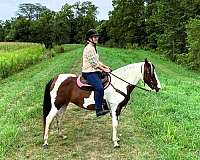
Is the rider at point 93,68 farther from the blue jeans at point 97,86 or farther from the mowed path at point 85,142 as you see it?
the mowed path at point 85,142

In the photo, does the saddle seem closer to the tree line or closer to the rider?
the rider

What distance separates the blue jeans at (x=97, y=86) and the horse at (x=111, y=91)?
8.1 inches

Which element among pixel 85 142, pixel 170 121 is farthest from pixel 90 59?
pixel 170 121

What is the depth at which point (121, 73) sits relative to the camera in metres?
9.32

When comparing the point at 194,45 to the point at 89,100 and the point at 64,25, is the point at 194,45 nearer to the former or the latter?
the point at 89,100

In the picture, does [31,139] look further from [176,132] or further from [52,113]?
[176,132]

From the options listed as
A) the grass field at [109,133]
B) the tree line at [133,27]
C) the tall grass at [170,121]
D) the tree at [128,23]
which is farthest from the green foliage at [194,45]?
the grass field at [109,133]

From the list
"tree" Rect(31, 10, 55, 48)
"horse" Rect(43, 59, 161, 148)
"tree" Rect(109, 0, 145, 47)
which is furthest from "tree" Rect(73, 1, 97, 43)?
"horse" Rect(43, 59, 161, 148)

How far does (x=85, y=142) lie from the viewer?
369 inches

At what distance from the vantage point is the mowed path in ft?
27.9

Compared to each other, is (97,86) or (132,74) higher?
(132,74)

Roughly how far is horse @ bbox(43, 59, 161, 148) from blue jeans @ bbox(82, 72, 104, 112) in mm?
206

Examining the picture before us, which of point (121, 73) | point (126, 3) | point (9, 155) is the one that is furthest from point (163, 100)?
point (126, 3)

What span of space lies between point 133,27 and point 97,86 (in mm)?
64226
